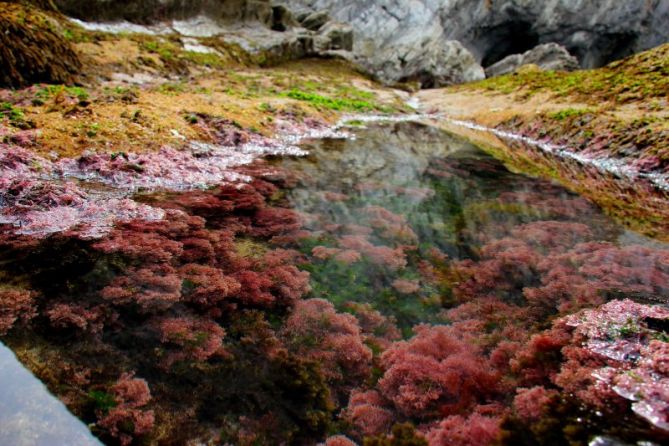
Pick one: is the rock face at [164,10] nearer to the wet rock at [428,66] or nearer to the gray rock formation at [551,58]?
the wet rock at [428,66]

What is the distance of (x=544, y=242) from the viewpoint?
7.61 meters

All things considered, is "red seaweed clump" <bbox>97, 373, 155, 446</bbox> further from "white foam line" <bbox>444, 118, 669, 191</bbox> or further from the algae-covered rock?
"white foam line" <bbox>444, 118, 669, 191</bbox>

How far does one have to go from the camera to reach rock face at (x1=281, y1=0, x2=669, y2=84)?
6619 cm

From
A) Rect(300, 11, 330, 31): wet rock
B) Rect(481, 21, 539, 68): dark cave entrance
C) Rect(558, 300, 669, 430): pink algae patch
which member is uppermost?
Rect(481, 21, 539, 68): dark cave entrance

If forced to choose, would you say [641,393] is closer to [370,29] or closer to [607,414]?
[607,414]

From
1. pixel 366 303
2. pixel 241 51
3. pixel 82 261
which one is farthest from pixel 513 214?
pixel 241 51

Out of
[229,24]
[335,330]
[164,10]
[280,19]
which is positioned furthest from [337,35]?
[335,330]

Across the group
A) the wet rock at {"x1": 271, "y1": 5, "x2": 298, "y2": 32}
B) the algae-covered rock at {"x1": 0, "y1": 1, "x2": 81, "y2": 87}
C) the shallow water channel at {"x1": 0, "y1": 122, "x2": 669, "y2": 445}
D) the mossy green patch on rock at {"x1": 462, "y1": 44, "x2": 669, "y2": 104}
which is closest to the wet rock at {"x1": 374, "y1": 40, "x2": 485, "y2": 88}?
the wet rock at {"x1": 271, "y1": 5, "x2": 298, "y2": 32}

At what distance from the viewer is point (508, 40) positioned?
258 ft

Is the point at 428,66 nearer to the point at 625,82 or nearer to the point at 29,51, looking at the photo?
the point at 625,82

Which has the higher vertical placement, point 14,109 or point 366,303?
point 14,109

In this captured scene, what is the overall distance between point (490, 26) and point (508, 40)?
21.7 ft

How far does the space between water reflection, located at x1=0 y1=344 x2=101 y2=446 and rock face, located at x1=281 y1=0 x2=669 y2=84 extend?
66602 mm

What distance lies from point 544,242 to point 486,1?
81588mm
